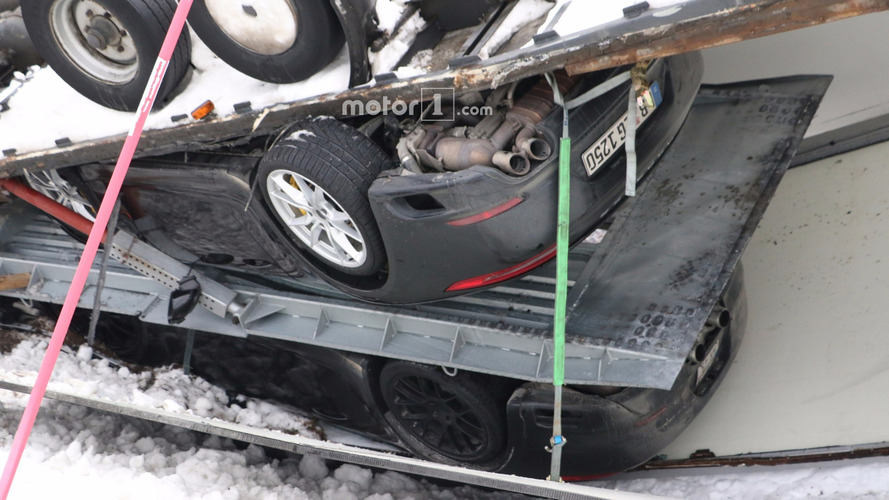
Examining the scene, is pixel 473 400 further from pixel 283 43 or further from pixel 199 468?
pixel 283 43

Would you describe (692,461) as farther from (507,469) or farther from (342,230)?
(342,230)

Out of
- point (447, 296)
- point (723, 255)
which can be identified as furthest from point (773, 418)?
point (447, 296)

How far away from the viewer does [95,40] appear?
10.4 feet

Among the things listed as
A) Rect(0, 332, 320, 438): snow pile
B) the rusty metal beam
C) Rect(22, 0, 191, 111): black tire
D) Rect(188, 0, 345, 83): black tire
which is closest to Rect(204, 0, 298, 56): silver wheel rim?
Rect(188, 0, 345, 83): black tire

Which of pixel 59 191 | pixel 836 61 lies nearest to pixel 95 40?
pixel 59 191

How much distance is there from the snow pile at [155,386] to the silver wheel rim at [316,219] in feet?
3.76

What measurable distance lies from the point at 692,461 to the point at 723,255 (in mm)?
875

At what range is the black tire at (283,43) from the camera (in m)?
2.84

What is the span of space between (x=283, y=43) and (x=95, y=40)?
763 millimetres

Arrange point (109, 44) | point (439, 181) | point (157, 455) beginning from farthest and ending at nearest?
point (157, 455) → point (109, 44) → point (439, 181)

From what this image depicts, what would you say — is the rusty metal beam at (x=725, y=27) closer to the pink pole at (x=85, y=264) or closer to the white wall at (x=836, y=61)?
the pink pole at (x=85, y=264)

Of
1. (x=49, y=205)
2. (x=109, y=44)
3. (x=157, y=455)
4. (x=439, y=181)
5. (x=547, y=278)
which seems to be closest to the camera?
(x=439, y=181)

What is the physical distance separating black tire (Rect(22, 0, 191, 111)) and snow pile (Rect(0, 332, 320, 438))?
133cm

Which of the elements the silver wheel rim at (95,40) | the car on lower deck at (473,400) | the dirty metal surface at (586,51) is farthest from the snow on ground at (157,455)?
the silver wheel rim at (95,40)
